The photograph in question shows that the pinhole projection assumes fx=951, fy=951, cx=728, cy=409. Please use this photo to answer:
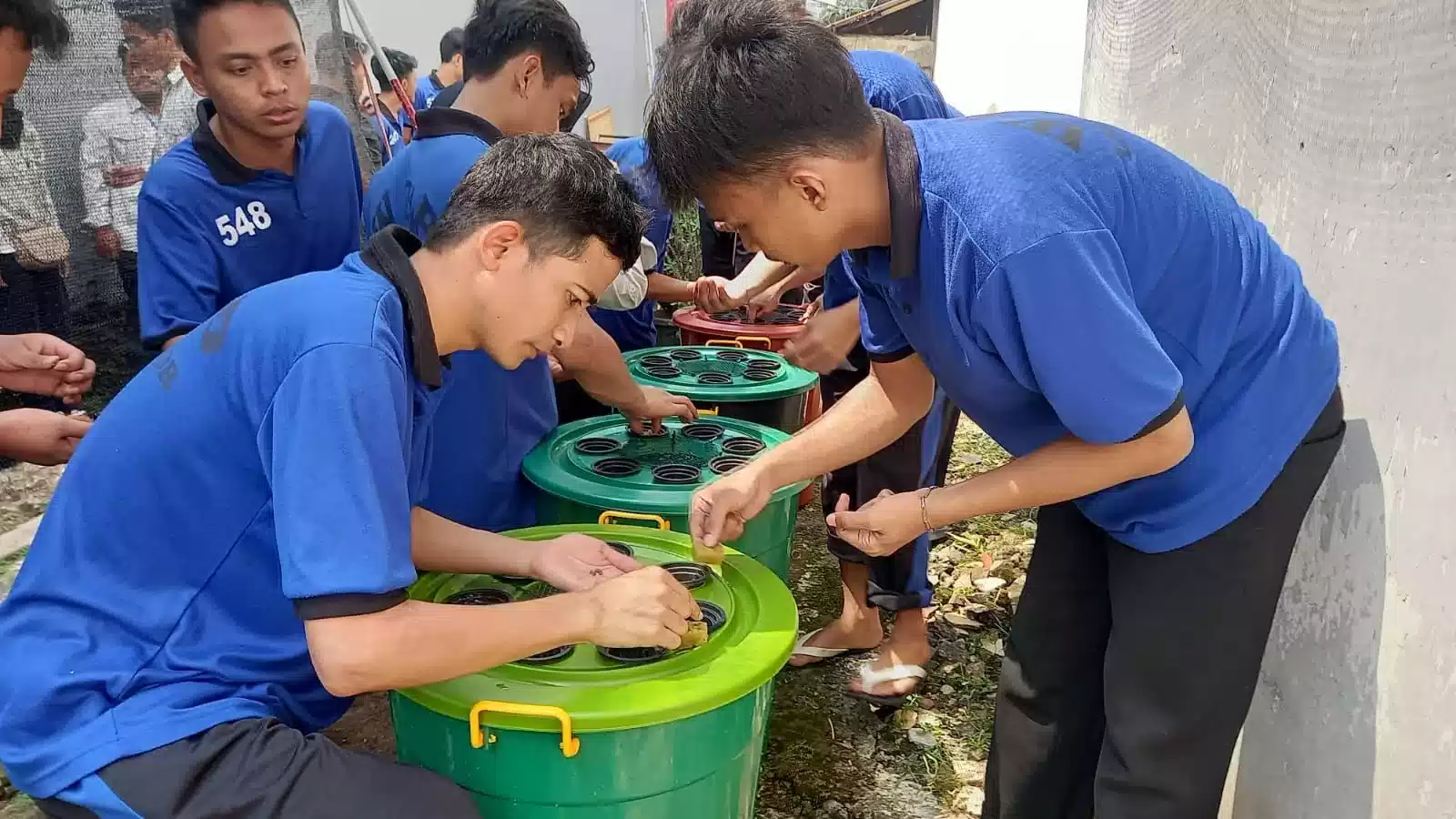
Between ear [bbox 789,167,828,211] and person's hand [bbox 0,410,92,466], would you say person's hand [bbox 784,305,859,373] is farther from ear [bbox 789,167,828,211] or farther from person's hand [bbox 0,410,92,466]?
person's hand [bbox 0,410,92,466]

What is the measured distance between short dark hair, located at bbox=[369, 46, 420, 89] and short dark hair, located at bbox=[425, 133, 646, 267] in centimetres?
542

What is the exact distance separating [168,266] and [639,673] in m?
1.67

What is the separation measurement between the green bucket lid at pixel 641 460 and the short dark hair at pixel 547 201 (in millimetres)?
702

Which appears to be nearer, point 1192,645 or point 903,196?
point 903,196

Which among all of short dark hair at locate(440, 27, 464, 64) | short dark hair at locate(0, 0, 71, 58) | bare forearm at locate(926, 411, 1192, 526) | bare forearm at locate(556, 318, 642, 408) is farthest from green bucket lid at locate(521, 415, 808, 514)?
short dark hair at locate(440, 27, 464, 64)

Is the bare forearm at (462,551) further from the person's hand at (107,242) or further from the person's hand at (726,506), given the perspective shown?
the person's hand at (107,242)

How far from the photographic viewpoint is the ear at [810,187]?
1.30 m

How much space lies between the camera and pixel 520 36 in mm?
2545

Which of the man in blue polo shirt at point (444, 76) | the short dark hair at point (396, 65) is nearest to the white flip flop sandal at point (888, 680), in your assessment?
the man in blue polo shirt at point (444, 76)

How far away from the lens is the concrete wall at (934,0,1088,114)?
16.9 feet

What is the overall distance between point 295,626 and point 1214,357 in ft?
4.72

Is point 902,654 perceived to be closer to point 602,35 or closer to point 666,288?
point 666,288

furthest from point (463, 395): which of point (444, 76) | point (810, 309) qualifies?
point (444, 76)

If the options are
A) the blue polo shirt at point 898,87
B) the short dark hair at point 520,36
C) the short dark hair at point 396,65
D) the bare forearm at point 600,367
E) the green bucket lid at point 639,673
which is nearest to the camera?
the green bucket lid at point 639,673
